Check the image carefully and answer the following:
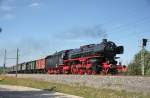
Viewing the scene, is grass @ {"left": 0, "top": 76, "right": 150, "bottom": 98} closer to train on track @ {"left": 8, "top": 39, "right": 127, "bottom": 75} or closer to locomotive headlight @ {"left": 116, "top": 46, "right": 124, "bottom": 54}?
train on track @ {"left": 8, "top": 39, "right": 127, "bottom": 75}

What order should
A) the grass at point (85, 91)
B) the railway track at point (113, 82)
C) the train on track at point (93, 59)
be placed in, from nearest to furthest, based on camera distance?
the railway track at point (113, 82) → the grass at point (85, 91) → the train on track at point (93, 59)

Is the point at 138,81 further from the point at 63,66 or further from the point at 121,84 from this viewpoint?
→ the point at 63,66

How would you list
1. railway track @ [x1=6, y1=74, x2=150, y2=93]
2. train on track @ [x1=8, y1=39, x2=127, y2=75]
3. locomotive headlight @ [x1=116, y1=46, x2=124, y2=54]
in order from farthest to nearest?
locomotive headlight @ [x1=116, y1=46, x2=124, y2=54]
train on track @ [x1=8, y1=39, x2=127, y2=75]
railway track @ [x1=6, y1=74, x2=150, y2=93]

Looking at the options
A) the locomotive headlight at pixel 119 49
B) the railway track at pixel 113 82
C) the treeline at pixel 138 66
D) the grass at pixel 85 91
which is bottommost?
the grass at pixel 85 91

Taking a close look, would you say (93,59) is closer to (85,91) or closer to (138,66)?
(85,91)

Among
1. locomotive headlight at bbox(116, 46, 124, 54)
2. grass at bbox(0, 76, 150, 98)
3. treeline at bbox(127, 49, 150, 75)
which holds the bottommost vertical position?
grass at bbox(0, 76, 150, 98)

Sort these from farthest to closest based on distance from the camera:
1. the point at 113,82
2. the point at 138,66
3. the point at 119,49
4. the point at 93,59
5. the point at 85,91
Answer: the point at 138,66 → the point at 119,49 → the point at 93,59 → the point at 85,91 → the point at 113,82

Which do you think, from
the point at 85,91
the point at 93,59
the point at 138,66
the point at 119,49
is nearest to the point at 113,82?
the point at 85,91

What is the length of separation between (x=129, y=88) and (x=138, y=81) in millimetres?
1391

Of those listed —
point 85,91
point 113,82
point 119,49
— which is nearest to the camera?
point 113,82

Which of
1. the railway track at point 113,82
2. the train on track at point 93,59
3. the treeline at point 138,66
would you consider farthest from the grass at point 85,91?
the treeline at point 138,66

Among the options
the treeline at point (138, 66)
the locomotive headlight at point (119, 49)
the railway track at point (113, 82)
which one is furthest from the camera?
the treeline at point (138, 66)

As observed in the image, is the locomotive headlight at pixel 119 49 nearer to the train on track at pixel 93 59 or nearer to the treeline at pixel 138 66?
the train on track at pixel 93 59

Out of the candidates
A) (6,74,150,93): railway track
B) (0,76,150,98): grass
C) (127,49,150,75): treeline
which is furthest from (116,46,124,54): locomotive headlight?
(0,76,150,98): grass
